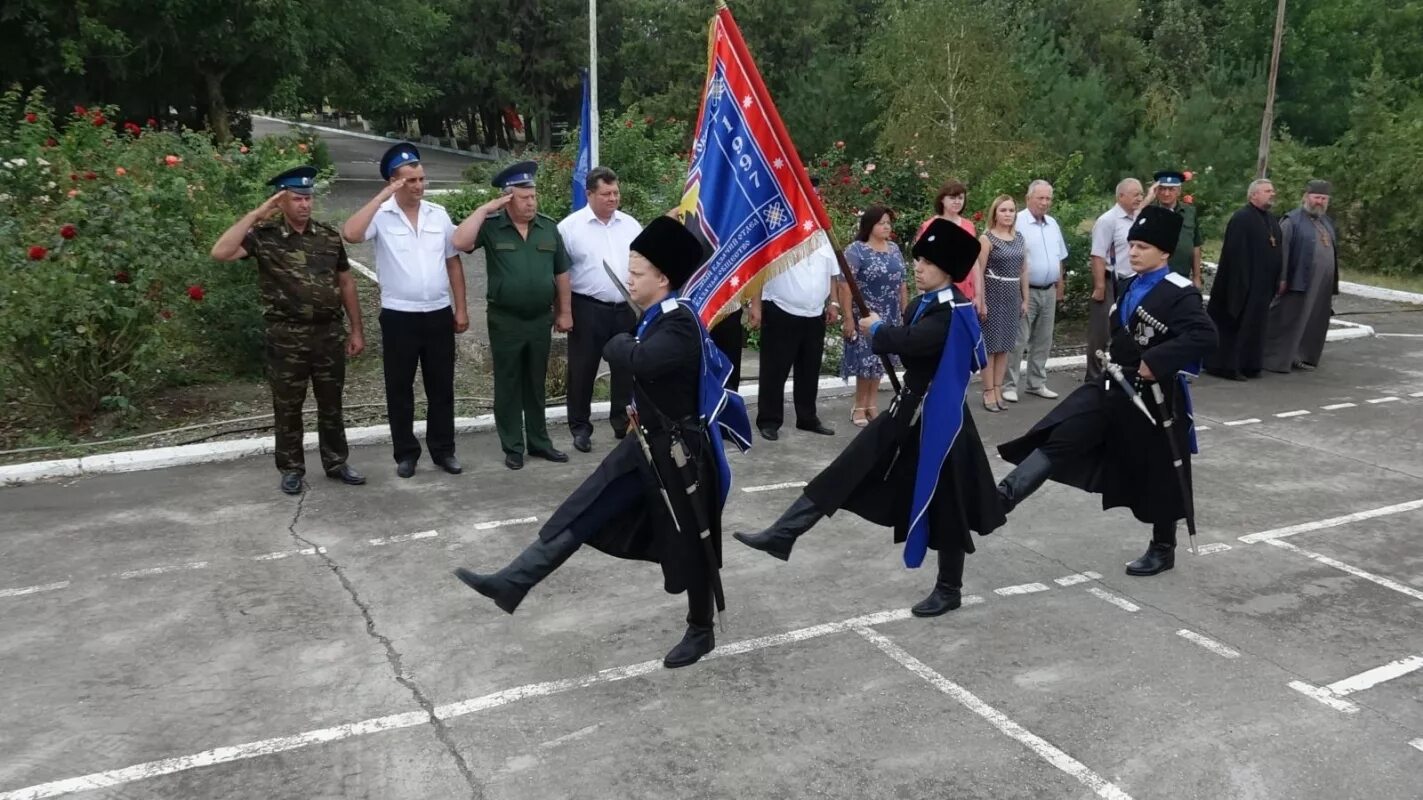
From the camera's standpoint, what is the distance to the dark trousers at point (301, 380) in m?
6.80

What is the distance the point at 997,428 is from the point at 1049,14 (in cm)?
3607

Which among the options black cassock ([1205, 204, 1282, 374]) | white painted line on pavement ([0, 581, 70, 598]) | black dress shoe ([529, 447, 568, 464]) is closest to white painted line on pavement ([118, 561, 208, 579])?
white painted line on pavement ([0, 581, 70, 598])

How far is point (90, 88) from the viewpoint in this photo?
30.8m

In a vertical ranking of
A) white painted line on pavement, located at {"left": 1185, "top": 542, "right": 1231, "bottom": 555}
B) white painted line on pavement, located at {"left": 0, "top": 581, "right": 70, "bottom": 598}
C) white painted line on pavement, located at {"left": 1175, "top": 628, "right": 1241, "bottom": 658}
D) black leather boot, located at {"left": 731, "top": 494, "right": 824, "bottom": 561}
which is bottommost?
white painted line on pavement, located at {"left": 0, "top": 581, "right": 70, "bottom": 598}

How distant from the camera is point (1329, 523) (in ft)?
22.1

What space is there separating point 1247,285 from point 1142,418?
19.2ft

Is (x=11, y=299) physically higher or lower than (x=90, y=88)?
lower

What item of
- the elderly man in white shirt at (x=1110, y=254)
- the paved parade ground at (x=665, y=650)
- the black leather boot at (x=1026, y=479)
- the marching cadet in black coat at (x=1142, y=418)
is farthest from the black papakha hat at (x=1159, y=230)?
the elderly man in white shirt at (x=1110, y=254)

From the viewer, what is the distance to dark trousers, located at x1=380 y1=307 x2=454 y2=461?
23.5 feet

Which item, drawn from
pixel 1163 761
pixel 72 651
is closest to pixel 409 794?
pixel 72 651

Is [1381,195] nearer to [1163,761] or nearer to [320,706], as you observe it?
[1163,761]

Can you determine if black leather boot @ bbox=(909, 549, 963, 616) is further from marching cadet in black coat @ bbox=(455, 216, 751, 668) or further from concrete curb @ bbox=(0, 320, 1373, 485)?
concrete curb @ bbox=(0, 320, 1373, 485)

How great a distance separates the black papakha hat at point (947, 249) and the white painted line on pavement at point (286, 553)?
339 cm

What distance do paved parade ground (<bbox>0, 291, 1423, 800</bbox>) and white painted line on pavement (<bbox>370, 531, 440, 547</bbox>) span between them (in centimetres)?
2
